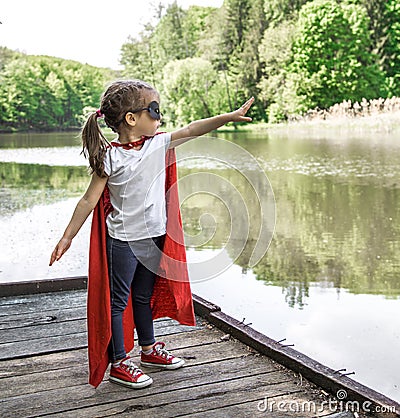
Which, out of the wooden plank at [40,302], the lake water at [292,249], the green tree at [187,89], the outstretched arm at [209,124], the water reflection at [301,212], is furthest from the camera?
the green tree at [187,89]

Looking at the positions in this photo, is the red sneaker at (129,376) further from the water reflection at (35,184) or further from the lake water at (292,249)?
the water reflection at (35,184)

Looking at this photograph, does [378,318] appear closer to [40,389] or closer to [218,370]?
[218,370]

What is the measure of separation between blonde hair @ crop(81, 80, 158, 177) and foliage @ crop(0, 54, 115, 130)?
127 feet

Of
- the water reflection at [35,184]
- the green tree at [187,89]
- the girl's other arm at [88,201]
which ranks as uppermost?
the green tree at [187,89]

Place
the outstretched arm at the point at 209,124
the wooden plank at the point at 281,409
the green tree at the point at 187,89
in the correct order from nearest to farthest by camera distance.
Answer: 1. the wooden plank at the point at 281,409
2. the outstretched arm at the point at 209,124
3. the green tree at the point at 187,89

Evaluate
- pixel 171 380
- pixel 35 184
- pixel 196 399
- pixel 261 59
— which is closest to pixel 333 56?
pixel 261 59

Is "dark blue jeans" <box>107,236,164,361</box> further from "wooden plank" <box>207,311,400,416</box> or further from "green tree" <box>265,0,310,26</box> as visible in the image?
"green tree" <box>265,0,310,26</box>

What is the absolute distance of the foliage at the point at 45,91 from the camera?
41.0m

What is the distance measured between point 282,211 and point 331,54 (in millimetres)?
25161

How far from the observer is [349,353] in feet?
11.9

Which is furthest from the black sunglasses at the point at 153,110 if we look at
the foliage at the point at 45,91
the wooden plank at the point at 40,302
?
the foliage at the point at 45,91

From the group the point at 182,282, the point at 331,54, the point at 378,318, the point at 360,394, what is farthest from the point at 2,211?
the point at 331,54

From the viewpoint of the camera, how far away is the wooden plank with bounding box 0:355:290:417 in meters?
1.96

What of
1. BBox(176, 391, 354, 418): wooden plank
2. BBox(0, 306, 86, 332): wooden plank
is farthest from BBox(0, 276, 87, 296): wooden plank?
BBox(176, 391, 354, 418): wooden plank
